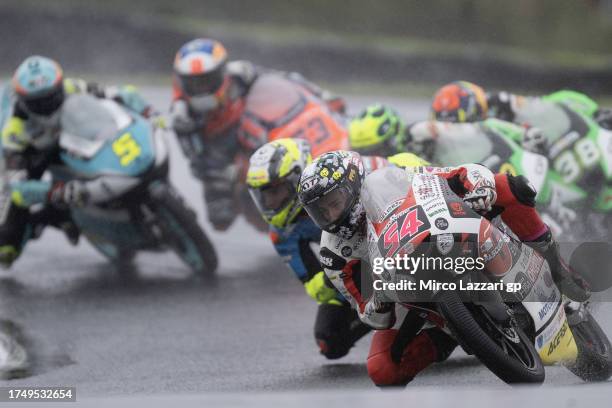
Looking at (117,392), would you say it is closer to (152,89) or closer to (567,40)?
(152,89)

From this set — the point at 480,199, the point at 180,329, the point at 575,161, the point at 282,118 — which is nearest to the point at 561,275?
the point at 480,199

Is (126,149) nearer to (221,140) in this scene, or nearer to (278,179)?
(221,140)

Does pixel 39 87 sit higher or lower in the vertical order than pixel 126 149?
higher

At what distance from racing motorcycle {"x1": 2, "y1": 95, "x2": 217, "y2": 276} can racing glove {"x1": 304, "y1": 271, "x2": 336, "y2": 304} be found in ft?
9.71

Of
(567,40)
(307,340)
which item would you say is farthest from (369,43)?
(307,340)

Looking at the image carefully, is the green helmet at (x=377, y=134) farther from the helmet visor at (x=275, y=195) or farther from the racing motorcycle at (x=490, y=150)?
the helmet visor at (x=275, y=195)

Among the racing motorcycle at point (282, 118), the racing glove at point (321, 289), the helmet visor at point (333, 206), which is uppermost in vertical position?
the helmet visor at point (333, 206)

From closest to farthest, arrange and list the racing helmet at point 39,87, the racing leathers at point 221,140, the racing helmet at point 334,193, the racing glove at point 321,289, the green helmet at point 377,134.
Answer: the racing helmet at point 334,193, the racing glove at point 321,289, the green helmet at point 377,134, the racing helmet at point 39,87, the racing leathers at point 221,140

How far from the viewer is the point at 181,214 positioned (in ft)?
32.0

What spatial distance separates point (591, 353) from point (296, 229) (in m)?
2.08

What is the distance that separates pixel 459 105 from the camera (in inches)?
335

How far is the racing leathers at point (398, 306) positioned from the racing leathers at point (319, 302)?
124 cm

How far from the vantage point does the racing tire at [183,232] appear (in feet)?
31.8

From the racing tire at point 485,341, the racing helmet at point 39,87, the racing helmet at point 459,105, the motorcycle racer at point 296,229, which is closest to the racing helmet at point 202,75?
the racing helmet at point 39,87
